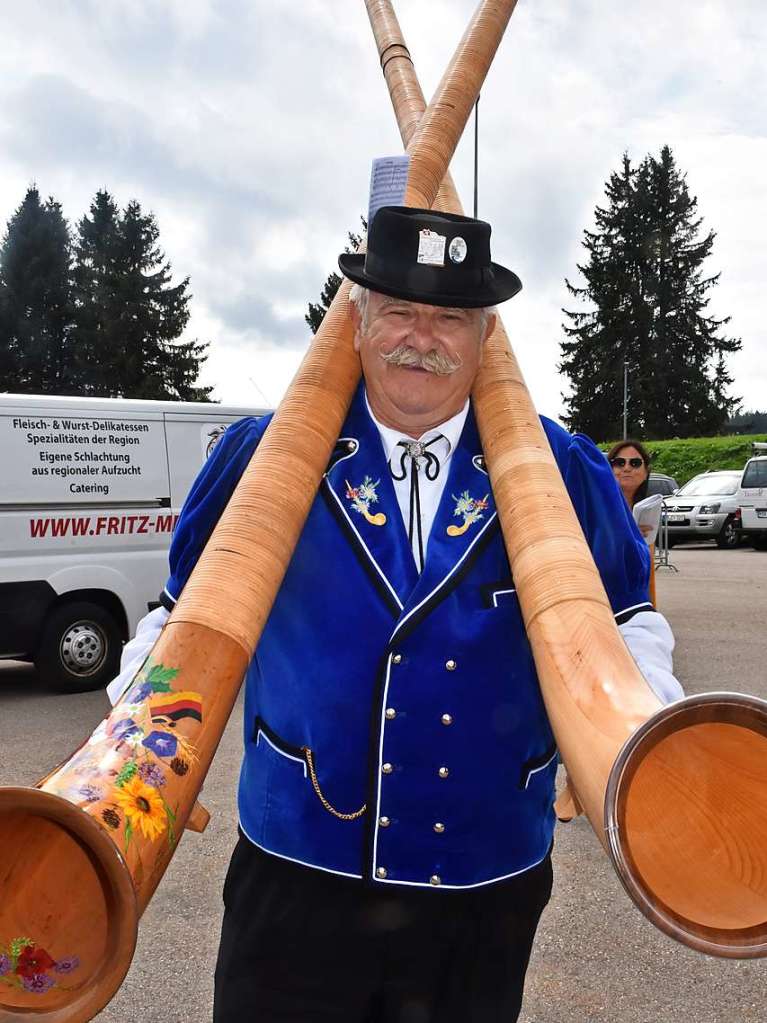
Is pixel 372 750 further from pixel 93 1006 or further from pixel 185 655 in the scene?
pixel 93 1006

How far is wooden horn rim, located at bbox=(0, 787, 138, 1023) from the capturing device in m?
1.02

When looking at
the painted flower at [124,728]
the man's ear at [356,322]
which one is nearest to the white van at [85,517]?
the man's ear at [356,322]

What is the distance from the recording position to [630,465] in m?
6.06

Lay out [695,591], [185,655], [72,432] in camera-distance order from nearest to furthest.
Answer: [185,655] → [72,432] → [695,591]

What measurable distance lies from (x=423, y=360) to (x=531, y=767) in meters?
0.77

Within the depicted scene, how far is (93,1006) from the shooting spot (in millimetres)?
1031

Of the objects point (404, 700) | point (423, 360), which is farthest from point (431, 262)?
point (404, 700)

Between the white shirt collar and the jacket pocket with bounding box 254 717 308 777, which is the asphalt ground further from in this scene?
the white shirt collar

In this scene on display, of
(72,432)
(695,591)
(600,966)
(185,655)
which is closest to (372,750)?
(185,655)

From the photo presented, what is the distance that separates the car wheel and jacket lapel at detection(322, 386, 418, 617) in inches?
654

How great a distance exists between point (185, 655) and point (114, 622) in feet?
20.2

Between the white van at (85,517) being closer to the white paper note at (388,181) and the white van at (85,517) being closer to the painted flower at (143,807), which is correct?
the white paper note at (388,181)

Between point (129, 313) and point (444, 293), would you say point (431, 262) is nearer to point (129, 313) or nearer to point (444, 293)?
point (444, 293)

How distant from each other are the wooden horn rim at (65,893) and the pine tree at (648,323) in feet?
152
